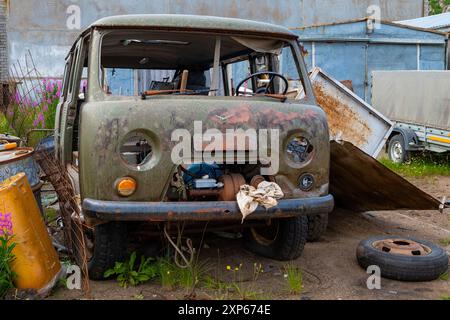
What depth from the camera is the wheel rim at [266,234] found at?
4.76 metres

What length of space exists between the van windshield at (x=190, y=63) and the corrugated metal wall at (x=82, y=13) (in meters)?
9.27

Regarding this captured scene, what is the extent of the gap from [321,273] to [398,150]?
23.8 feet

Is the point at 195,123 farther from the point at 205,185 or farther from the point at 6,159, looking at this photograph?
the point at 6,159

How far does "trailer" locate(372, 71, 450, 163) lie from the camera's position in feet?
33.4

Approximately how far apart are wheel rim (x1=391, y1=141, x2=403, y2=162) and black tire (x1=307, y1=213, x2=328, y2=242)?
6.17 m

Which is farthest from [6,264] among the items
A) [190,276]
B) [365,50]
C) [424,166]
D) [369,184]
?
[365,50]

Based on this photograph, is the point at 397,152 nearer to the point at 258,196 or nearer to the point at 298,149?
the point at 298,149

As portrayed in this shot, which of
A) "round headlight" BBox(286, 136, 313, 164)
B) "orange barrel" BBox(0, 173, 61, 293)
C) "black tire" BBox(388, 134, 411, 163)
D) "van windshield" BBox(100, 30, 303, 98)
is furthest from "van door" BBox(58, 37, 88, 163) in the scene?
"black tire" BBox(388, 134, 411, 163)

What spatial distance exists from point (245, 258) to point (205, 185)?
1.25m

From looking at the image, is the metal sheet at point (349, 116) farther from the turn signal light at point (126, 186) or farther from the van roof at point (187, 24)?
the turn signal light at point (126, 186)

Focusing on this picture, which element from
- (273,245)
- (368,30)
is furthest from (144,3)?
(273,245)

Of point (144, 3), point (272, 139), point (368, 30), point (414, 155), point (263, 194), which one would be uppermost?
point (144, 3)

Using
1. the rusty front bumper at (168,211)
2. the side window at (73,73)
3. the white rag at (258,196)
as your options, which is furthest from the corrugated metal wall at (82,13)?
the white rag at (258,196)

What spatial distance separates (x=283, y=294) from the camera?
3988 millimetres
